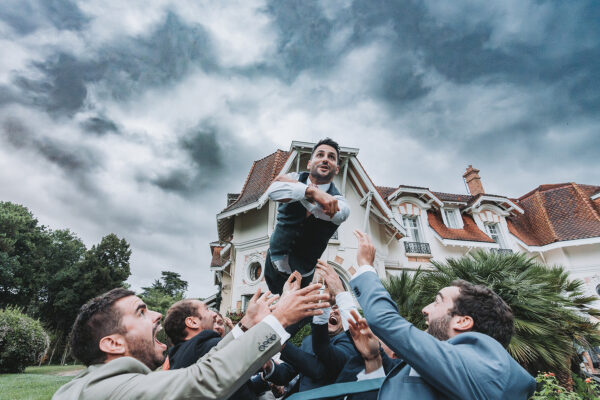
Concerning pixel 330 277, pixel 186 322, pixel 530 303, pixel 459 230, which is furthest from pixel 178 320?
pixel 459 230

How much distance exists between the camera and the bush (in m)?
11.4

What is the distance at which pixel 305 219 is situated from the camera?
279 centimetres

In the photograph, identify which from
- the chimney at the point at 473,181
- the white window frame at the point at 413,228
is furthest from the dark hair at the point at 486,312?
the chimney at the point at 473,181

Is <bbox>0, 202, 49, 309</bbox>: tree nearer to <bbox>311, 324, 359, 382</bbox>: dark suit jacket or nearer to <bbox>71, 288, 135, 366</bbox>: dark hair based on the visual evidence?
<bbox>71, 288, 135, 366</bbox>: dark hair

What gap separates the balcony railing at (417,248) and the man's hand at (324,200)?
1490 cm

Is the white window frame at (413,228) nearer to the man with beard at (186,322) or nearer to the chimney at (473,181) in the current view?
the chimney at (473,181)

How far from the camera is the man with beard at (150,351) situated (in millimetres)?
1316

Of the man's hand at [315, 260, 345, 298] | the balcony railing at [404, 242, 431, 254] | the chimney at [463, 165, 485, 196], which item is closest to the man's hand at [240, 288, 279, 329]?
the man's hand at [315, 260, 345, 298]

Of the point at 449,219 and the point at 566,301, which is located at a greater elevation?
the point at 449,219

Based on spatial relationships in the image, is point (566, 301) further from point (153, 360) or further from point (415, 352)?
point (153, 360)

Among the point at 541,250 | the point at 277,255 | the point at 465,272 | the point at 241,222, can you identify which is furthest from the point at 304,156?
the point at 541,250

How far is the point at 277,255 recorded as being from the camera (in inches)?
111

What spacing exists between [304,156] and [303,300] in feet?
38.9

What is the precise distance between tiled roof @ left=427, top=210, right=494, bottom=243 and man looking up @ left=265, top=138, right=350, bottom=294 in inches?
605
